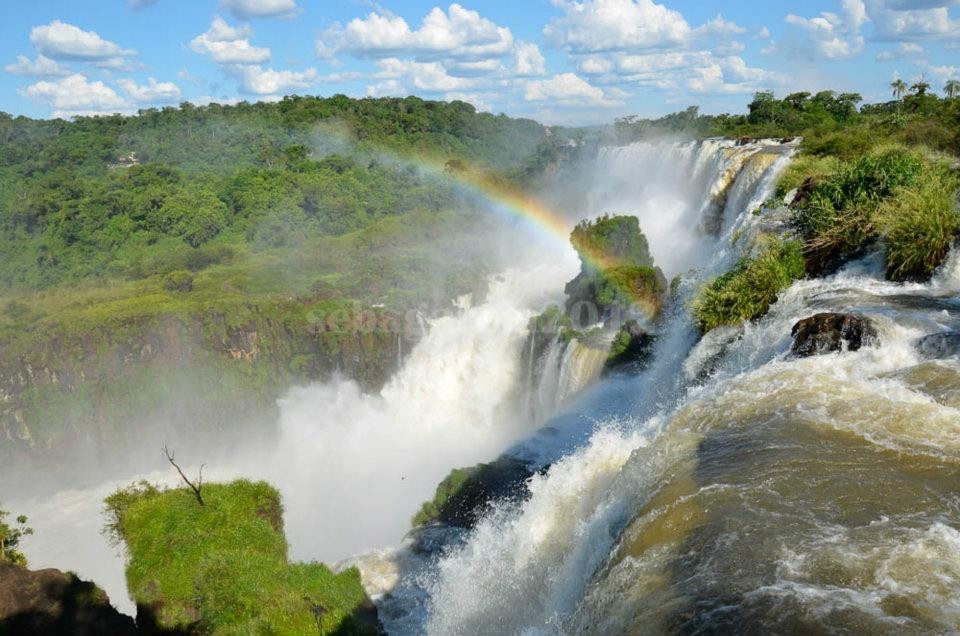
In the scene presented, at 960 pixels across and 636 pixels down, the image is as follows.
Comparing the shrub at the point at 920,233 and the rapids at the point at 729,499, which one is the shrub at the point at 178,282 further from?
the shrub at the point at 920,233

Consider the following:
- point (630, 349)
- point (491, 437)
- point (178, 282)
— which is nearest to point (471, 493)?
point (630, 349)

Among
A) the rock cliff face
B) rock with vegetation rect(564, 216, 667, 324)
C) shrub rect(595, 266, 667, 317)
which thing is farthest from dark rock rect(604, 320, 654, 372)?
the rock cliff face

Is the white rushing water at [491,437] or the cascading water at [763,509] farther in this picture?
the white rushing water at [491,437]

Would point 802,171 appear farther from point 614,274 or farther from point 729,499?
point 729,499

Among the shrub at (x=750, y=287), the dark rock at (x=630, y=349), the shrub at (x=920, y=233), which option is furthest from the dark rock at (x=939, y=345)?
the dark rock at (x=630, y=349)

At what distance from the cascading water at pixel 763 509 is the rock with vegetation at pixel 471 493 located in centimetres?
253

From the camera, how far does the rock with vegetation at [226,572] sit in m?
9.09

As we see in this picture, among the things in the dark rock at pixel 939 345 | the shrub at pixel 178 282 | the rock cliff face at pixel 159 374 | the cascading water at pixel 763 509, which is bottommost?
the rock cliff face at pixel 159 374

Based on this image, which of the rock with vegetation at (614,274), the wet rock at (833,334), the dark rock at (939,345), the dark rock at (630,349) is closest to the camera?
the dark rock at (939,345)

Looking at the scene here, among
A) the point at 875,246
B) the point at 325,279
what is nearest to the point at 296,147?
the point at 325,279

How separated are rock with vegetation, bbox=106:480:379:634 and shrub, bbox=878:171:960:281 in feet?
36.3

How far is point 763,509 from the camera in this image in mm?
7004

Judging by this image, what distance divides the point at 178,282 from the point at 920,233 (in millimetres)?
36420

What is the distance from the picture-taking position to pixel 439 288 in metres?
34.0
